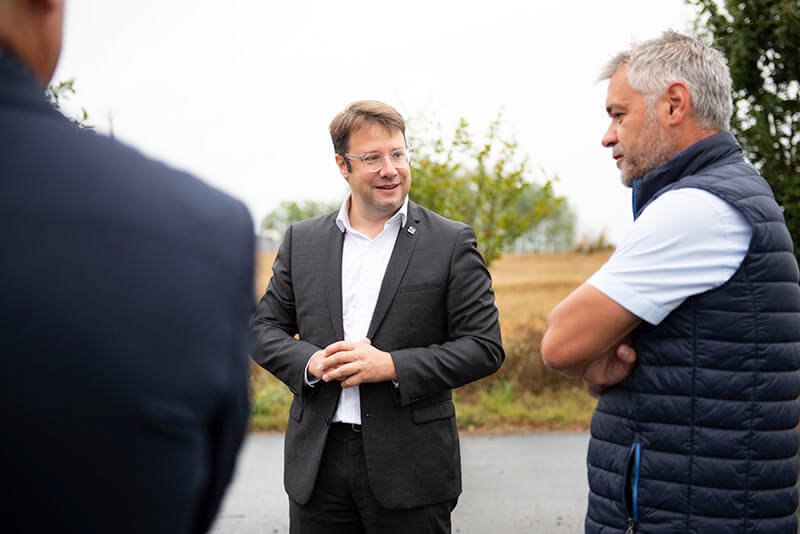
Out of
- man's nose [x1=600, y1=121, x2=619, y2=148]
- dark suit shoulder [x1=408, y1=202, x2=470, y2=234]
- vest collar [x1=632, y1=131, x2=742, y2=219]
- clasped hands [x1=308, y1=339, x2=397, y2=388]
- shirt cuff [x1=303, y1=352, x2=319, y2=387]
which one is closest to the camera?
vest collar [x1=632, y1=131, x2=742, y2=219]

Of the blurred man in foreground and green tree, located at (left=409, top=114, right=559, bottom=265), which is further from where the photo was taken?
green tree, located at (left=409, top=114, right=559, bottom=265)

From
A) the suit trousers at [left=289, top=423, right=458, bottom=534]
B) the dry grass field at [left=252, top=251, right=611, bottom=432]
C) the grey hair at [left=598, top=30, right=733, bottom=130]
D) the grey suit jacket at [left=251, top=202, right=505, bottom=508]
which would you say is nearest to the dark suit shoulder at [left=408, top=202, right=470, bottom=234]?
the grey suit jacket at [left=251, top=202, right=505, bottom=508]

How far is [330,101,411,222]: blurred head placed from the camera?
3039mm

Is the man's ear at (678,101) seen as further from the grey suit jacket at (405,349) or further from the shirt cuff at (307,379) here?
the shirt cuff at (307,379)

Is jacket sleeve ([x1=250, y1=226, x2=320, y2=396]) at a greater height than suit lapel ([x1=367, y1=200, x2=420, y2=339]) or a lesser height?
lesser

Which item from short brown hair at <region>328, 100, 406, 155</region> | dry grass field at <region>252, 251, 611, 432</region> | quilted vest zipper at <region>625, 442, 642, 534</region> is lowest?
dry grass field at <region>252, 251, 611, 432</region>

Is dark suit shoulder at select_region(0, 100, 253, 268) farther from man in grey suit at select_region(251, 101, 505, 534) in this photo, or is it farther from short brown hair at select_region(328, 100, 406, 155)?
short brown hair at select_region(328, 100, 406, 155)

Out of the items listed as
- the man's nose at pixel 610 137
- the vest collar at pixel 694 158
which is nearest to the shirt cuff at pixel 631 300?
the vest collar at pixel 694 158

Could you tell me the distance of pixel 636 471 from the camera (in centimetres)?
195

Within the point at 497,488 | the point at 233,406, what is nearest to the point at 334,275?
the point at 233,406

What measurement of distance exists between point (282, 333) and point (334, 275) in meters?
0.36

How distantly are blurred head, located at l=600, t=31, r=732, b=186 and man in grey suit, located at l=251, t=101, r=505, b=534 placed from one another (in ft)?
3.18

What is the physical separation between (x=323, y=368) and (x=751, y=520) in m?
1.53

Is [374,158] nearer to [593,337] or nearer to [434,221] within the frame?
[434,221]
